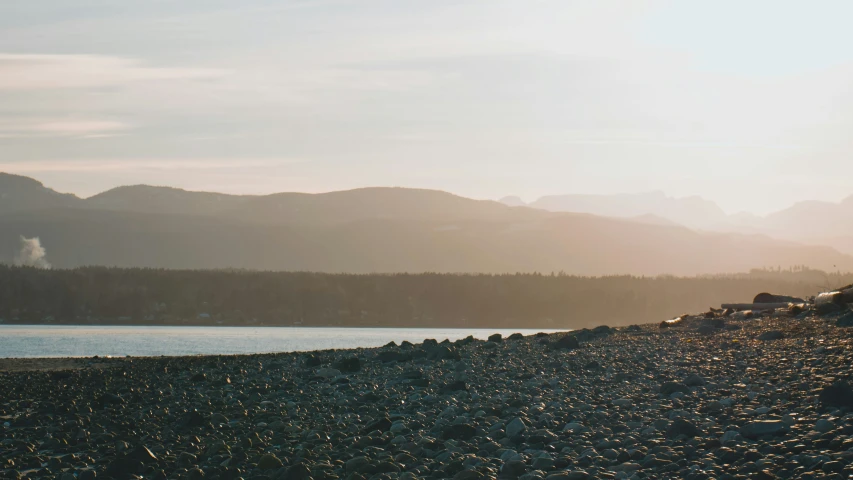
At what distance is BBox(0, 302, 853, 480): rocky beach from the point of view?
37.8 ft

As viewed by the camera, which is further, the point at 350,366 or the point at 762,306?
the point at 762,306

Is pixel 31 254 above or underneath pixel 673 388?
above

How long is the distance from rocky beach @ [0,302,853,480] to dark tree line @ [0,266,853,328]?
9391cm

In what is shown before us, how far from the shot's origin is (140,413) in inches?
750

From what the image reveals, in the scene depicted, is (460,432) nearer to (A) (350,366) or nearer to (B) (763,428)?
(B) (763,428)

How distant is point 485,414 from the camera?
15.2m

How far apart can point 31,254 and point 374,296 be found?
10499 cm

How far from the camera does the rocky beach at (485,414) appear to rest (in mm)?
11523

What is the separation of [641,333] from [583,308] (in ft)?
328

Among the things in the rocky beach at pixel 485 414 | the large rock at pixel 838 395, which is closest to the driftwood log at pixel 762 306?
the rocky beach at pixel 485 414

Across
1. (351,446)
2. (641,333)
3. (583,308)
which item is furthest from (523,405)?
(583,308)

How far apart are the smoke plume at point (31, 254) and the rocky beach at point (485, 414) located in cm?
17752

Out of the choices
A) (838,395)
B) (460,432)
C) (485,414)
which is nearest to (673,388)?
(838,395)

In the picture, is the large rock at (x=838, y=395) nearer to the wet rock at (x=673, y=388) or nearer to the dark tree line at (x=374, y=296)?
the wet rock at (x=673, y=388)
